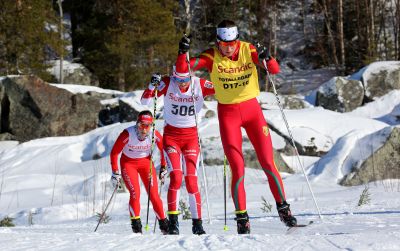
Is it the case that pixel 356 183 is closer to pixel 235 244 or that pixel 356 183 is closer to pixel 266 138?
pixel 266 138

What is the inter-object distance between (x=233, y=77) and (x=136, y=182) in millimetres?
2697

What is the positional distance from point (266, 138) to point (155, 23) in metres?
21.5

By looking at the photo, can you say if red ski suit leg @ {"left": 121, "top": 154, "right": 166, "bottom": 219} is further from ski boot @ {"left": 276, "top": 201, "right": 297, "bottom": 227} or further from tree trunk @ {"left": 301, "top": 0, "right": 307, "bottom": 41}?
tree trunk @ {"left": 301, "top": 0, "right": 307, "bottom": 41}

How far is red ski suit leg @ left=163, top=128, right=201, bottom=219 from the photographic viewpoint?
21.8 ft

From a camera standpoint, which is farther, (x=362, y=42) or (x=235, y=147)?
(x=362, y=42)

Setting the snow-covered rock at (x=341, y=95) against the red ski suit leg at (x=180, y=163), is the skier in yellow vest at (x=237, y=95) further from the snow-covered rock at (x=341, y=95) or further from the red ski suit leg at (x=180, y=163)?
the snow-covered rock at (x=341, y=95)

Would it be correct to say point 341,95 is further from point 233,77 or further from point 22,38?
point 233,77

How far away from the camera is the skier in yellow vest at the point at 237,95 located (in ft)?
19.6

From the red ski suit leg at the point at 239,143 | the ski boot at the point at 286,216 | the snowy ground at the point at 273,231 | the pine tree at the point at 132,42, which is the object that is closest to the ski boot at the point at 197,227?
the snowy ground at the point at 273,231

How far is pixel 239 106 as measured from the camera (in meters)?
6.10

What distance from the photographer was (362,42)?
2922cm

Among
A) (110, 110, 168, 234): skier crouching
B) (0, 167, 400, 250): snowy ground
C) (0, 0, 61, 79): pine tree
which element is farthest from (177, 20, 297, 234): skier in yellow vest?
(0, 0, 61, 79): pine tree

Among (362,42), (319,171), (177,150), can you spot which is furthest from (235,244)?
(362,42)

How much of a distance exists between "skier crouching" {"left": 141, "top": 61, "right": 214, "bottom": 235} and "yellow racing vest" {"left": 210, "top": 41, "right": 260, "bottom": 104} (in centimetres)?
59
